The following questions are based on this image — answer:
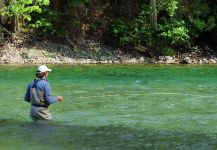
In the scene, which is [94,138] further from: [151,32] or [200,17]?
[200,17]

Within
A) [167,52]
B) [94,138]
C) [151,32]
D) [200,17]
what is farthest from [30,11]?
[94,138]

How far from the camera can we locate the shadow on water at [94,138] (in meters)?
11.4

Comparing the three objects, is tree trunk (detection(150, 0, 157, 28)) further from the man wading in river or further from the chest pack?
the chest pack

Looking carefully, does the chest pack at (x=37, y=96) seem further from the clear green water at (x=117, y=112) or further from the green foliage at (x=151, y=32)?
the green foliage at (x=151, y=32)

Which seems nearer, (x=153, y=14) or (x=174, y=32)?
(x=174, y=32)

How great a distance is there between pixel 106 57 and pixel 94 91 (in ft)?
43.7

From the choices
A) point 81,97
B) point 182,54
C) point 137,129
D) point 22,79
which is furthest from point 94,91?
point 182,54

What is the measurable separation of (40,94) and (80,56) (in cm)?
2056

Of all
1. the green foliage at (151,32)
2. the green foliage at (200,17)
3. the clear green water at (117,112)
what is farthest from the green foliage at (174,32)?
the clear green water at (117,112)

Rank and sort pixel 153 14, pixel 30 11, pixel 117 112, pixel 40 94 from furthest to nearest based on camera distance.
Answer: pixel 153 14, pixel 30 11, pixel 117 112, pixel 40 94

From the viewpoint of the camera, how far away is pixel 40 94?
1330cm

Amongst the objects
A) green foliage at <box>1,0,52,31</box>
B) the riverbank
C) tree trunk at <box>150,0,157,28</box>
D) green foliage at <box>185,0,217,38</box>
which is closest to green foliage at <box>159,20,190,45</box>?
tree trunk at <box>150,0,157,28</box>

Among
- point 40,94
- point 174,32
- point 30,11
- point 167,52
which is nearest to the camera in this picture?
point 40,94

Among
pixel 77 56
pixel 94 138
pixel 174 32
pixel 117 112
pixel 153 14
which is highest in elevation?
pixel 153 14
